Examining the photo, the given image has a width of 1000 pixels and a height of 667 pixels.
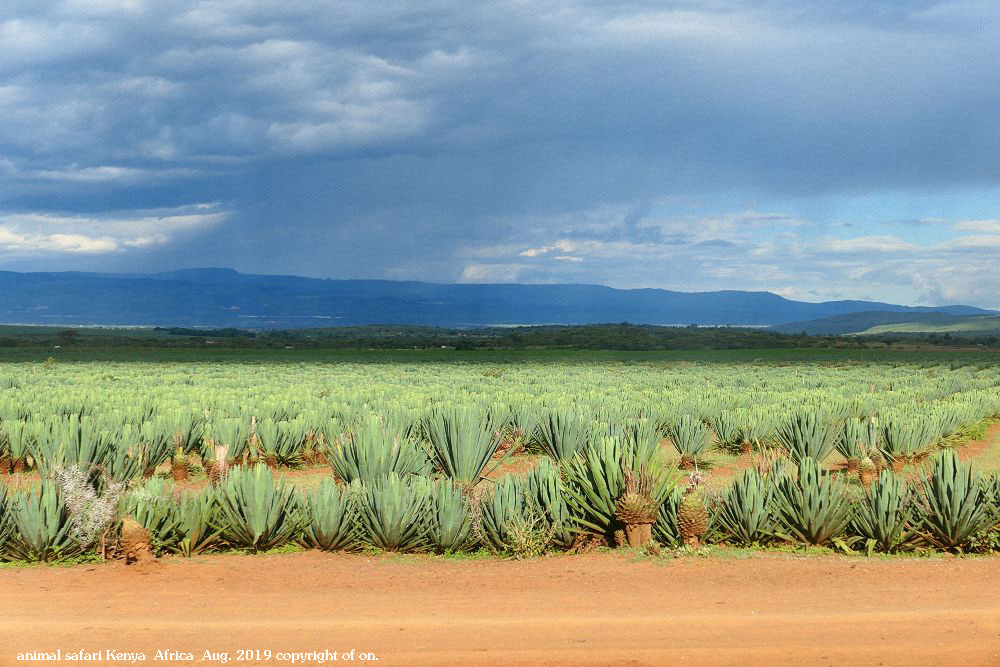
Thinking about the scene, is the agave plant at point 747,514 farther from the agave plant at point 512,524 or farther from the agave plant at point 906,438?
the agave plant at point 906,438

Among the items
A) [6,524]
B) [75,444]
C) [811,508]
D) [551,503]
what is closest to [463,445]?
[551,503]

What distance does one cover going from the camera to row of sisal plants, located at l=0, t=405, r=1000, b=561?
7.59 meters

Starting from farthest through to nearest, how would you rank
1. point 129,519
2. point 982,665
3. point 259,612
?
point 129,519, point 259,612, point 982,665

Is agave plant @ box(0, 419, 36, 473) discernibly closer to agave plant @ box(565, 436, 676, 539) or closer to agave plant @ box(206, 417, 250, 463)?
agave plant @ box(206, 417, 250, 463)

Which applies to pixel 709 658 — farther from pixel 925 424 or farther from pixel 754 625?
pixel 925 424

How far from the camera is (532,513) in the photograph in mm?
7789

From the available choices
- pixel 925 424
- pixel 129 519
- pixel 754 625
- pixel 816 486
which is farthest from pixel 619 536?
pixel 925 424

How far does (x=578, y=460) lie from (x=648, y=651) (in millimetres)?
3106

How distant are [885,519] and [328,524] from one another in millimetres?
4659

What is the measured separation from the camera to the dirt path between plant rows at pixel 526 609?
5207mm

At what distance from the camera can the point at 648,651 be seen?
17.0 feet

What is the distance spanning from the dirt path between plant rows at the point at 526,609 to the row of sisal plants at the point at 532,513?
300mm

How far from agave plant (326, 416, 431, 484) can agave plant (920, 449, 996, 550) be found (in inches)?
188

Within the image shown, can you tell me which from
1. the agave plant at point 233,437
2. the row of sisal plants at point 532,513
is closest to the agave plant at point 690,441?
the row of sisal plants at point 532,513
